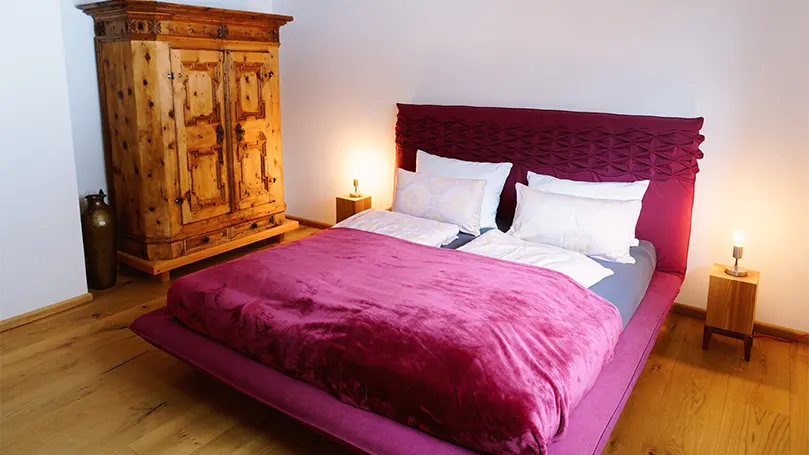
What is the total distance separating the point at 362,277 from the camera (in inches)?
103

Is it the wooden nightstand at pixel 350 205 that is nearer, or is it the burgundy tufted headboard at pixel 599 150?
the burgundy tufted headboard at pixel 599 150

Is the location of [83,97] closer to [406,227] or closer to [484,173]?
[406,227]

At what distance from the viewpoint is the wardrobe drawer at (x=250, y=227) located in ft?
14.0

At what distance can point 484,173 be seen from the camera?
360cm

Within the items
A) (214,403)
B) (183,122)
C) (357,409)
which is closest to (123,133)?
(183,122)

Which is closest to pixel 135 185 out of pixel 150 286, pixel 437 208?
pixel 150 286

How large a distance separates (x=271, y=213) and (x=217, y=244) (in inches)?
21.5

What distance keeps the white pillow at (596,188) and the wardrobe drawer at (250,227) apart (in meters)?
2.11

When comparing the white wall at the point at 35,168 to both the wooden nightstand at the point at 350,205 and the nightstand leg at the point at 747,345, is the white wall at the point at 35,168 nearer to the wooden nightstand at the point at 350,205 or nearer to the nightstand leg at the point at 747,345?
the wooden nightstand at the point at 350,205

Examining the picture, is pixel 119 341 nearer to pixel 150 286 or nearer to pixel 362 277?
pixel 150 286

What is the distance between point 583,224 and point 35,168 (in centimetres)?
292

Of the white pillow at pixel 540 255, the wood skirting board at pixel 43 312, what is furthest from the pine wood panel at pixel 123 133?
the white pillow at pixel 540 255

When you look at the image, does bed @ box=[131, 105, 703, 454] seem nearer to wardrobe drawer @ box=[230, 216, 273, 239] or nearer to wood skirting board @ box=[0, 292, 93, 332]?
wood skirting board @ box=[0, 292, 93, 332]

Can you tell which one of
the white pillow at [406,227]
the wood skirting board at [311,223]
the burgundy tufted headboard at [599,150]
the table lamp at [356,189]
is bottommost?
the wood skirting board at [311,223]
